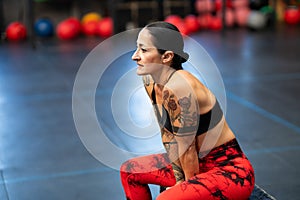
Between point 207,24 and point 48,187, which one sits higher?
point 48,187

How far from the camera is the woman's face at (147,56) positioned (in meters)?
2.32

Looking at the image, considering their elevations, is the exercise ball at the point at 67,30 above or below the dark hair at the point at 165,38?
below

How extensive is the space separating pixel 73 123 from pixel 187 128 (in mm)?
2846

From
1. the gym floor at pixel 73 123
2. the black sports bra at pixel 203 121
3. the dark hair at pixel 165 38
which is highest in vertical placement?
the dark hair at pixel 165 38

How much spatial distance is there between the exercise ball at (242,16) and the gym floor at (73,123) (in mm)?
1979

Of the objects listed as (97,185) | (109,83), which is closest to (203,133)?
(97,185)

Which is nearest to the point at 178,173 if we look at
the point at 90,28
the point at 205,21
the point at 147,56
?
the point at 147,56

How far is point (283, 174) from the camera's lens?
354cm

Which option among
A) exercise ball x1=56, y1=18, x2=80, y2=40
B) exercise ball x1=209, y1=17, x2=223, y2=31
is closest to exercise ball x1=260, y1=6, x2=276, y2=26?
exercise ball x1=209, y1=17, x2=223, y2=31

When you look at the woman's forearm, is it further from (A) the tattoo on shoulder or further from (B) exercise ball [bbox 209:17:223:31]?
(B) exercise ball [bbox 209:17:223:31]

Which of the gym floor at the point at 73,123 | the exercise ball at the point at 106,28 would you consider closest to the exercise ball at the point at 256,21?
the gym floor at the point at 73,123

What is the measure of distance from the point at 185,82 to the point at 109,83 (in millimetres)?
4311

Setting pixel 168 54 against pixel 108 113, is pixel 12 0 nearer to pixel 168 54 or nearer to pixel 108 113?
pixel 108 113

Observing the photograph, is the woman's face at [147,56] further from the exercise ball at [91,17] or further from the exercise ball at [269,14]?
the exercise ball at [269,14]
